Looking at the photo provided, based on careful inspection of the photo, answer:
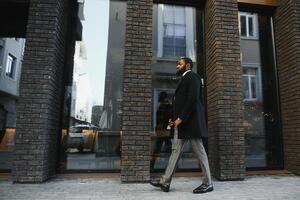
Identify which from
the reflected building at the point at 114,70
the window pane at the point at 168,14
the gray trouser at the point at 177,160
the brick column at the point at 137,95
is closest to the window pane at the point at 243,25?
the window pane at the point at 168,14

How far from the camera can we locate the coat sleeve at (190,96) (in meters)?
4.39

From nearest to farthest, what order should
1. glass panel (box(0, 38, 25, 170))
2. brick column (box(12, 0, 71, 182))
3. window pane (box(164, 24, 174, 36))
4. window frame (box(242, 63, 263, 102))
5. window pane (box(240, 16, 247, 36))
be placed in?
brick column (box(12, 0, 71, 182)) < glass panel (box(0, 38, 25, 170)) < window pane (box(164, 24, 174, 36)) < window frame (box(242, 63, 263, 102)) < window pane (box(240, 16, 247, 36))

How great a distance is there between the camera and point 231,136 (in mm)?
5547

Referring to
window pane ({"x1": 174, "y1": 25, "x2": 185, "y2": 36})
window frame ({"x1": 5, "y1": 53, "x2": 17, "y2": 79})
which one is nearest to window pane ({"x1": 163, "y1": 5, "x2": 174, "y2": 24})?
window pane ({"x1": 174, "y1": 25, "x2": 185, "y2": 36})

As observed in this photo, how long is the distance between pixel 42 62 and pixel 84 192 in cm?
248

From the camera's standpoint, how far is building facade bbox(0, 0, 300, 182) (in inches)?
204

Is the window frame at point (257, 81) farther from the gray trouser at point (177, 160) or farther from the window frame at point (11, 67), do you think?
the window frame at point (11, 67)

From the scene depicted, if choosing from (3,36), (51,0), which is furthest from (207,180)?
(3,36)

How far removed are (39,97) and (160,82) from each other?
2.50 metres

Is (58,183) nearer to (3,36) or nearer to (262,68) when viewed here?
(3,36)

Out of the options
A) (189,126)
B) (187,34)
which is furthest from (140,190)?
(187,34)

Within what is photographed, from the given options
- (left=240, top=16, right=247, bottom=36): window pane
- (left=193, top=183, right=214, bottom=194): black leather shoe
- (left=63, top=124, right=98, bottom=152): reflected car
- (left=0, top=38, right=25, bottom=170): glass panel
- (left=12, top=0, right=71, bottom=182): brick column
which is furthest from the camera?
(left=240, top=16, right=247, bottom=36): window pane

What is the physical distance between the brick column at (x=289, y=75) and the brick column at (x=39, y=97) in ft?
15.9

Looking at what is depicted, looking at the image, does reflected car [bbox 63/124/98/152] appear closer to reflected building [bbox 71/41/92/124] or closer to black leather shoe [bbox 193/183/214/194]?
reflected building [bbox 71/41/92/124]
